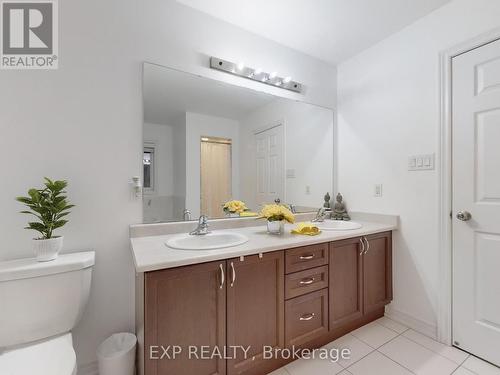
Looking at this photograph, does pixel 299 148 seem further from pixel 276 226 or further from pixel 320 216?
pixel 276 226

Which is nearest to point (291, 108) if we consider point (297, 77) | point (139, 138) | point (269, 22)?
point (297, 77)

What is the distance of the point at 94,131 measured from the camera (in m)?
1.36

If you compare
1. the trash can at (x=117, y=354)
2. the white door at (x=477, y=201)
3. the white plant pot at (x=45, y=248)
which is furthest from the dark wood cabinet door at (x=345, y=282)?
the white plant pot at (x=45, y=248)

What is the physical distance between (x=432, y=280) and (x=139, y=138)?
2.28 m

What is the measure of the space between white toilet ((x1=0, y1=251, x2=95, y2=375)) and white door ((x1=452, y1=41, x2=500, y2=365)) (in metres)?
2.24

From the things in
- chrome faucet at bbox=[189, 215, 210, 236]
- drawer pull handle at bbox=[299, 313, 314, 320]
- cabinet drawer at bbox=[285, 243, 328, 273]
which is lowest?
drawer pull handle at bbox=[299, 313, 314, 320]

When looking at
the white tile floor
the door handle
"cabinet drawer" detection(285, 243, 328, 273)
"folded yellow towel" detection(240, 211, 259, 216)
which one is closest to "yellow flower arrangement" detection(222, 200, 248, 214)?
"folded yellow towel" detection(240, 211, 259, 216)

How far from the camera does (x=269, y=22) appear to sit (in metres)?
1.78

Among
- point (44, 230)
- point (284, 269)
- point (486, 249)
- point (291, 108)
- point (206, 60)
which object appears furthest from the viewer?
point (291, 108)

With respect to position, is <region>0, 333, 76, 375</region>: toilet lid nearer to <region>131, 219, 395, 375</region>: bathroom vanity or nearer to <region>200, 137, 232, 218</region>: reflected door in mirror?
<region>131, 219, 395, 375</region>: bathroom vanity

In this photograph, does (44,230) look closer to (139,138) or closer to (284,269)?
(139,138)

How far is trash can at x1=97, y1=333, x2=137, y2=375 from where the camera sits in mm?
1177

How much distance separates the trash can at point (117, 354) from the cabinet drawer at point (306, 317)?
859mm

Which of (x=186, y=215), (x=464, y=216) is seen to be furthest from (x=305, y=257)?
(x=464, y=216)
